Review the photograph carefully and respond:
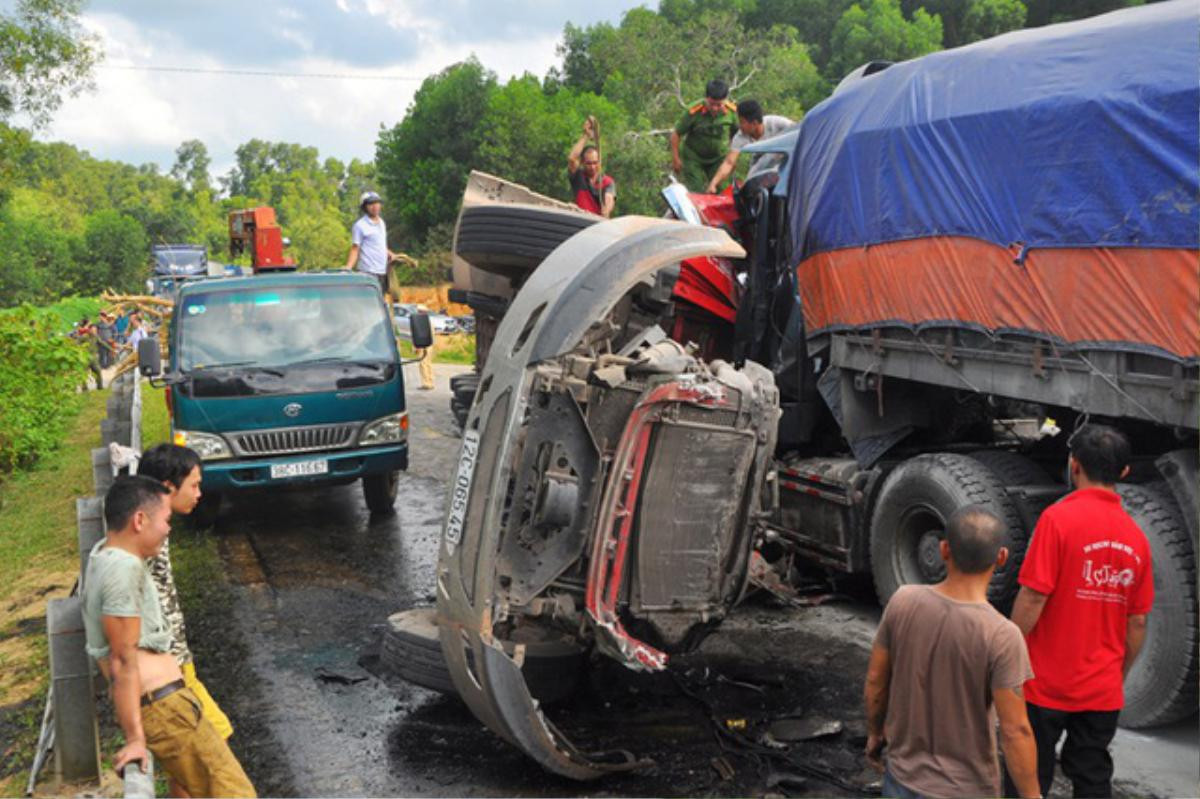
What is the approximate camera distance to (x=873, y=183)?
645cm

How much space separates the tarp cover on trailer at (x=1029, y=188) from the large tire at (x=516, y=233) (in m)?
1.61

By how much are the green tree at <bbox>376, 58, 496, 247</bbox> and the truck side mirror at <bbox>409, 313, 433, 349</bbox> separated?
116ft

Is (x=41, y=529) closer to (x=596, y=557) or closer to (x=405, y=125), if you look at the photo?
(x=596, y=557)

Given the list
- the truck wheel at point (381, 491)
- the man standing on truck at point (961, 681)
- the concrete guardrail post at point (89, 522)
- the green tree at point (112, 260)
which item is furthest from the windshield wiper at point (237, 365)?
the green tree at point (112, 260)

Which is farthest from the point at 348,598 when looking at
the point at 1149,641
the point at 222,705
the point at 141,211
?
the point at 141,211

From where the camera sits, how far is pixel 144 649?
→ 3.65 meters

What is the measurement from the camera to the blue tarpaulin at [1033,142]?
468cm

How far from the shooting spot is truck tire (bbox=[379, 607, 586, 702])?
17.0 feet

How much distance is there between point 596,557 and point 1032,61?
3.26 metres

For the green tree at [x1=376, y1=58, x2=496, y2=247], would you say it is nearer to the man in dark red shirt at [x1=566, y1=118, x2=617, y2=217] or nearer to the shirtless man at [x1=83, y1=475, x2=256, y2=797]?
the man in dark red shirt at [x1=566, y1=118, x2=617, y2=217]

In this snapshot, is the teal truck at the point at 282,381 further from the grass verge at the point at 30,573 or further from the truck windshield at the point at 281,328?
the grass verge at the point at 30,573

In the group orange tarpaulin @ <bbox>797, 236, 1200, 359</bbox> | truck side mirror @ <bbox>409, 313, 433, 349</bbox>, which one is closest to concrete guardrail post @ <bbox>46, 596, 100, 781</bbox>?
orange tarpaulin @ <bbox>797, 236, 1200, 359</bbox>

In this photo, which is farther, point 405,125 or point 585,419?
point 405,125

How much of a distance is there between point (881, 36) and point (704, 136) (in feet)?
111
